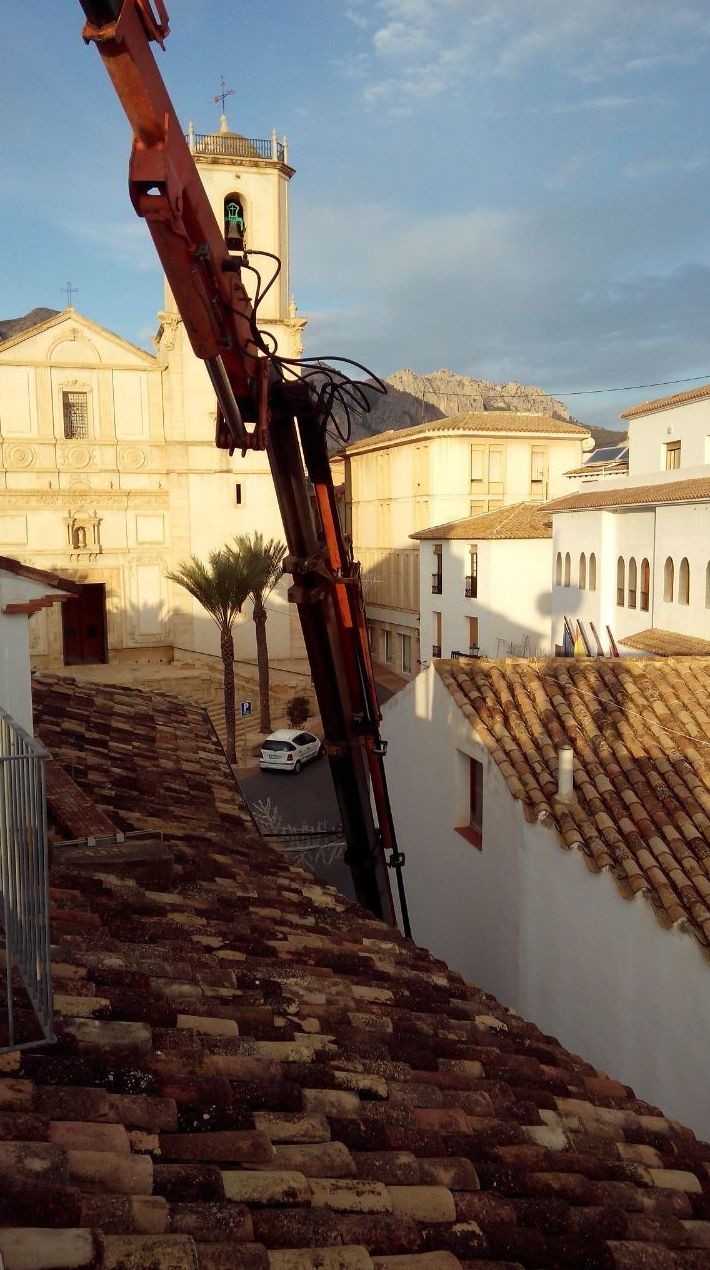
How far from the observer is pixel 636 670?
11.5 metres

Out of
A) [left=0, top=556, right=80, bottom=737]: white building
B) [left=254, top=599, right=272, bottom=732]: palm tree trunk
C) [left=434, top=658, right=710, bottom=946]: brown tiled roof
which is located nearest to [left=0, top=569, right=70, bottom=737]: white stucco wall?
[left=0, top=556, right=80, bottom=737]: white building

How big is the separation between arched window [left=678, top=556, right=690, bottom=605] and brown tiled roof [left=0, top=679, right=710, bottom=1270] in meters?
14.1

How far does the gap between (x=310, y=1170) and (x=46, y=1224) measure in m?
1.10

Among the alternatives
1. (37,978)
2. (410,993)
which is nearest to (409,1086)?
(410,993)

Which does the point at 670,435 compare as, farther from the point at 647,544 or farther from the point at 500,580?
the point at 500,580

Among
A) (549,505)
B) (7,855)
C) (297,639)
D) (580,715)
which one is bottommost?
(297,639)

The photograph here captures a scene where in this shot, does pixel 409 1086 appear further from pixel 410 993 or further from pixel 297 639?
pixel 297 639

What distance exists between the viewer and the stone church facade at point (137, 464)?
37469 mm

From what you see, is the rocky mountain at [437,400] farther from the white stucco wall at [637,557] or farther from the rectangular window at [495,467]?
the white stucco wall at [637,557]

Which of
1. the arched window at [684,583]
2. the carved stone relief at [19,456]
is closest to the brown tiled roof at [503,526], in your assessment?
the arched window at [684,583]

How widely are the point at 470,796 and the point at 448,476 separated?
A: 3133 cm

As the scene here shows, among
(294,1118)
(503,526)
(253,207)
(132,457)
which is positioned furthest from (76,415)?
(294,1118)

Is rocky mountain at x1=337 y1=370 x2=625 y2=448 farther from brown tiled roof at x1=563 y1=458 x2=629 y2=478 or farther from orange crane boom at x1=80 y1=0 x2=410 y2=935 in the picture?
orange crane boom at x1=80 y1=0 x2=410 y2=935

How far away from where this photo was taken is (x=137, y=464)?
129 ft
